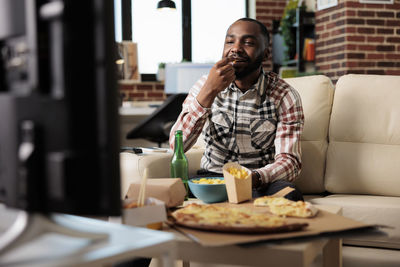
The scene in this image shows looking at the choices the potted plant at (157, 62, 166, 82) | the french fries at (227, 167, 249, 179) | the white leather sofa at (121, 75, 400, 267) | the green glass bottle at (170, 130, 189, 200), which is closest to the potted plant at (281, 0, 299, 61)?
the potted plant at (157, 62, 166, 82)

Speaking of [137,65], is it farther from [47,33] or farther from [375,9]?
[47,33]

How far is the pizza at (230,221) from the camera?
996mm

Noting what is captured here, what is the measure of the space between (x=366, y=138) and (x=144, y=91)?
12.5ft

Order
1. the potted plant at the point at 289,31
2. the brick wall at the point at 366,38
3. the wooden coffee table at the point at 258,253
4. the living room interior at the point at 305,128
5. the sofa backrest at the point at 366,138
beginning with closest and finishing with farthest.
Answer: the living room interior at the point at 305,128 < the wooden coffee table at the point at 258,253 < the sofa backrest at the point at 366,138 < the brick wall at the point at 366,38 < the potted plant at the point at 289,31

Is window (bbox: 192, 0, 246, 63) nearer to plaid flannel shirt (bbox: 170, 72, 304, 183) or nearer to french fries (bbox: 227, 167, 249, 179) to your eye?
plaid flannel shirt (bbox: 170, 72, 304, 183)

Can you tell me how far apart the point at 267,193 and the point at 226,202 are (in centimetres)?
41

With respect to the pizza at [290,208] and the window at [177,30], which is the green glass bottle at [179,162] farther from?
the window at [177,30]

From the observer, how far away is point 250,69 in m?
2.05

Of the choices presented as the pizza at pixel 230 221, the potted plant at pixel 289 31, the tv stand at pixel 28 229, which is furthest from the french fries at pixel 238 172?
the potted plant at pixel 289 31

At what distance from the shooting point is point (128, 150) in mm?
2195

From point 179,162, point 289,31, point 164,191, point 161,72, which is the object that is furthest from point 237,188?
point 161,72

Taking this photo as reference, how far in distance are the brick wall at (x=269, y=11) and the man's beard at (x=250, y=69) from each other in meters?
3.84

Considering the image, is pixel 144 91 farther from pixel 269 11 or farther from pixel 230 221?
pixel 230 221

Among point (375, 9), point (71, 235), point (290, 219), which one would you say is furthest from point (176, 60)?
point (71, 235)
